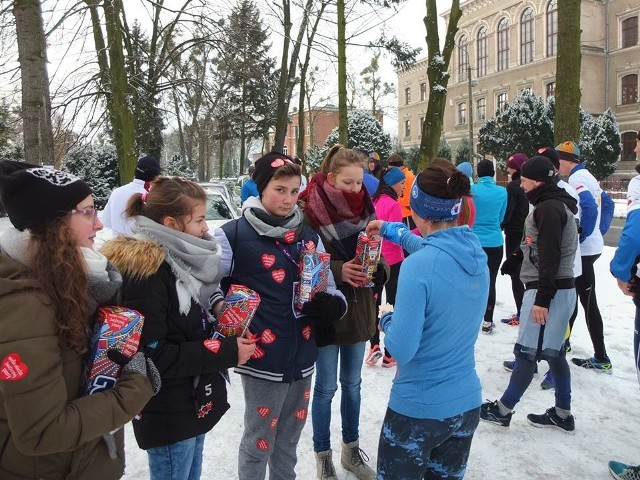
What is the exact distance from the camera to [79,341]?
157cm

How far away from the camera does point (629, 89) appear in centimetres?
3931

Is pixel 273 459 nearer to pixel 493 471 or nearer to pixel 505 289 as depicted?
pixel 493 471

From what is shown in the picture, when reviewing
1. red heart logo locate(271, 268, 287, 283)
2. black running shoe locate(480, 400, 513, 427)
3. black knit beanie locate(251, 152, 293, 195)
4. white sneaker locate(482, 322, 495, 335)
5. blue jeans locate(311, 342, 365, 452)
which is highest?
black knit beanie locate(251, 152, 293, 195)

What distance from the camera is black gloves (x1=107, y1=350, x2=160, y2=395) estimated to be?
5.38ft

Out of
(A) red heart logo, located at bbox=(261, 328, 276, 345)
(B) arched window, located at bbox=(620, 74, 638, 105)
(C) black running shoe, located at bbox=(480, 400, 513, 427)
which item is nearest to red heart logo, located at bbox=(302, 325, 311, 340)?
(A) red heart logo, located at bbox=(261, 328, 276, 345)

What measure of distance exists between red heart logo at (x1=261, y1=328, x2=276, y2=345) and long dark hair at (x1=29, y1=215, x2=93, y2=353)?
972 mm

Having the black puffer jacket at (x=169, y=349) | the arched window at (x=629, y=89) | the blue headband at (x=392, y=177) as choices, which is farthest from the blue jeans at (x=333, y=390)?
the arched window at (x=629, y=89)

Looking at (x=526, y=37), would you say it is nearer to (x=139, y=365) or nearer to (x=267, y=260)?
(x=267, y=260)

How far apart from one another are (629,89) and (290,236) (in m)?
46.8

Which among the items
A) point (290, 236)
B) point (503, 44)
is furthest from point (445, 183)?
point (503, 44)

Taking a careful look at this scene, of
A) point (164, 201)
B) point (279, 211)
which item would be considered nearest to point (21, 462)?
point (164, 201)

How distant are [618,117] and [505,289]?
3921 cm

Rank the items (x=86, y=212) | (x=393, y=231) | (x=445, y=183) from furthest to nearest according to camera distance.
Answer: (x=393, y=231)
(x=445, y=183)
(x=86, y=212)

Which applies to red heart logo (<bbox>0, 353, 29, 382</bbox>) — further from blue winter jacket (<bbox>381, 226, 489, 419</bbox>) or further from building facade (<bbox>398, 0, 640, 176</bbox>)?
building facade (<bbox>398, 0, 640, 176</bbox>)
